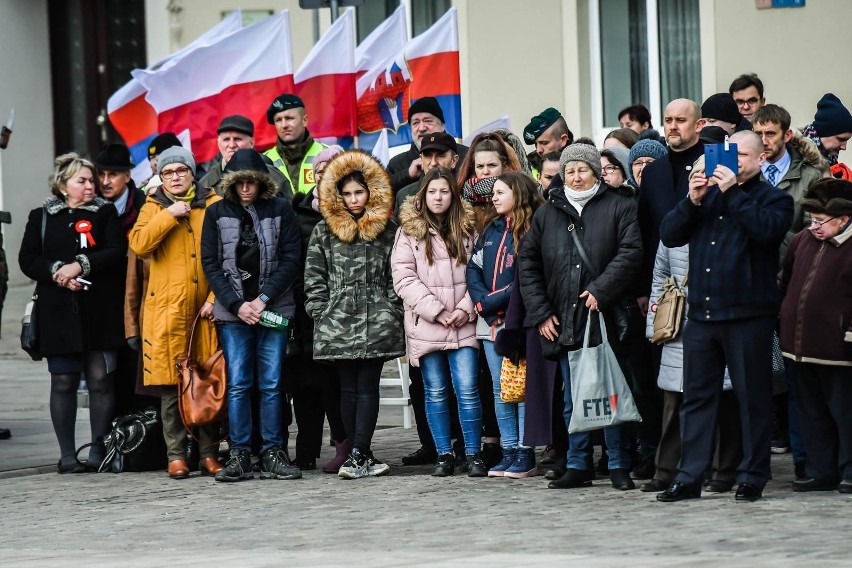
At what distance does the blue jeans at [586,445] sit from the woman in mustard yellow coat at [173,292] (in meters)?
2.48

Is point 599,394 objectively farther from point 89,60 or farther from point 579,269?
point 89,60

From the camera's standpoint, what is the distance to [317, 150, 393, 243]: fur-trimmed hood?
11.2 metres

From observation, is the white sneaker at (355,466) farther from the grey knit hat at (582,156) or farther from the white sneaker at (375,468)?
the grey knit hat at (582,156)

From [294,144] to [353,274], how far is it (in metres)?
1.60

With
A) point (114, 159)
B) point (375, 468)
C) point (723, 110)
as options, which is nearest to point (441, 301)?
point (375, 468)

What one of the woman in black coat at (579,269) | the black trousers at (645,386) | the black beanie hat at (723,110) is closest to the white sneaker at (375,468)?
the woman in black coat at (579,269)

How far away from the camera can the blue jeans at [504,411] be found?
35.7 ft

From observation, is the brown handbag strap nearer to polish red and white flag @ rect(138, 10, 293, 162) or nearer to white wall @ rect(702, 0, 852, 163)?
polish red and white flag @ rect(138, 10, 293, 162)

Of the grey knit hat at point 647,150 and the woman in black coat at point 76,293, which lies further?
the woman in black coat at point 76,293

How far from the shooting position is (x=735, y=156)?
9281 millimetres

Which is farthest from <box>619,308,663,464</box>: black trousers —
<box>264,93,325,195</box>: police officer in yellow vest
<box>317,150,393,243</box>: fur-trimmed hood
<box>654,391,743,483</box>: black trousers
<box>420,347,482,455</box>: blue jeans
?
<box>264,93,325,195</box>: police officer in yellow vest

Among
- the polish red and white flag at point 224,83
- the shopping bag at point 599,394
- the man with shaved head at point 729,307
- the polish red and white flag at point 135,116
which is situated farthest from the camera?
the polish red and white flag at point 135,116

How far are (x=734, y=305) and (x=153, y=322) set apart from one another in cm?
393

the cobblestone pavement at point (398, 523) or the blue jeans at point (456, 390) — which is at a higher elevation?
the blue jeans at point (456, 390)
